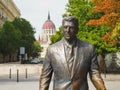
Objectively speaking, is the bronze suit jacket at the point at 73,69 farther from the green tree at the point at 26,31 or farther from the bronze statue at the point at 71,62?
the green tree at the point at 26,31

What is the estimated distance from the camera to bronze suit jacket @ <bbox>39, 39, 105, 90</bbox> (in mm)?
4809

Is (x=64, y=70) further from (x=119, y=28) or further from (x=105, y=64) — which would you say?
(x=105, y=64)

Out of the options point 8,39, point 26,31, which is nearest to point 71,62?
point 8,39

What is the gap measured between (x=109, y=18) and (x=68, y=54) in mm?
21992

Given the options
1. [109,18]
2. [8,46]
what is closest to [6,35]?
[8,46]

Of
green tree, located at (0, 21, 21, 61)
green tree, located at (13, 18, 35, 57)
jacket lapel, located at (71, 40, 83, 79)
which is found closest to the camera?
jacket lapel, located at (71, 40, 83, 79)

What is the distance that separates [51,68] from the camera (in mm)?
4988

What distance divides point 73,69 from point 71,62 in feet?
0.26

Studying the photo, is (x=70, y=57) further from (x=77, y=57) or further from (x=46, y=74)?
(x=46, y=74)

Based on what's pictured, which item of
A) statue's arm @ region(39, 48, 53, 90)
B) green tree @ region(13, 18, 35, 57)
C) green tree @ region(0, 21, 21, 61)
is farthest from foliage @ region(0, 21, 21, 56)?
statue's arm @ region(39, 48, 53, 90)

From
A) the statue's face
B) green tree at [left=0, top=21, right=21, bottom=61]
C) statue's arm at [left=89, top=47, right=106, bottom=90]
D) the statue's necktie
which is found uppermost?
green tree at [left=0, top=21, right=21, bottom=61]

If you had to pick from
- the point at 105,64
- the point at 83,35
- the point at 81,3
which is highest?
the point at 81,3

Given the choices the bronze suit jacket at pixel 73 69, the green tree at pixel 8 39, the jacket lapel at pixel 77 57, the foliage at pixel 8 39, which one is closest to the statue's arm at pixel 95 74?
the bronze suit jacket at pixel 73 69

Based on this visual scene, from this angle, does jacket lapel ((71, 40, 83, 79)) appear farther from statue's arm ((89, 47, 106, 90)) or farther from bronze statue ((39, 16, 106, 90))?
statue's arm ((89, 47, 106, 90))
